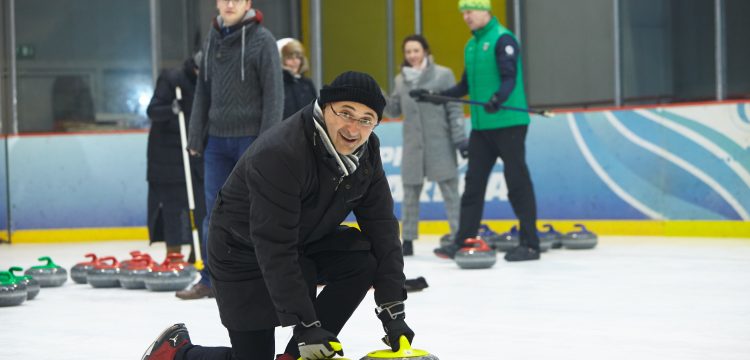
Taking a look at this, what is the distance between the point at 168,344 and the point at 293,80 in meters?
3.05

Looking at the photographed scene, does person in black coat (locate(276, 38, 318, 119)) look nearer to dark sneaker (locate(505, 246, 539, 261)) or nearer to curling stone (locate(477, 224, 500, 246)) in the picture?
dark sneaker (locate(505, 246, 539, 261))

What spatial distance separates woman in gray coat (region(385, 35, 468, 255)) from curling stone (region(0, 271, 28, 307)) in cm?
286

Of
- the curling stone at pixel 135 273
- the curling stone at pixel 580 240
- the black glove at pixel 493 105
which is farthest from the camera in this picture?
the curling stone at pixel 580 240

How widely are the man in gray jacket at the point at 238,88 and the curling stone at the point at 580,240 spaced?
3.23 metres

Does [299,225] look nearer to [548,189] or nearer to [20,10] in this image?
[548,189]

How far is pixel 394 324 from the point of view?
282 centimetres

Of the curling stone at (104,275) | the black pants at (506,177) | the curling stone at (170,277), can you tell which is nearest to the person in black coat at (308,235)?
the curling stone at (170,277)

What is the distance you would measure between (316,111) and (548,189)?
631 cm

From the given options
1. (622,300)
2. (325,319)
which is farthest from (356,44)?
(325,319)

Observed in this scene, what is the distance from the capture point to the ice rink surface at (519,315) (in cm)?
376

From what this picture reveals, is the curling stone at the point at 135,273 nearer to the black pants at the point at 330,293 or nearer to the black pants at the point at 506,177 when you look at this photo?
the black pants at the point at 506,177

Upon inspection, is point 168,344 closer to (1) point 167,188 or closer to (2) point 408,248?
(1) point 167,188

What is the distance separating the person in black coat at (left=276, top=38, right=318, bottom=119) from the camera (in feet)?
19.9

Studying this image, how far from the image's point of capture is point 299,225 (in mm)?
2889
